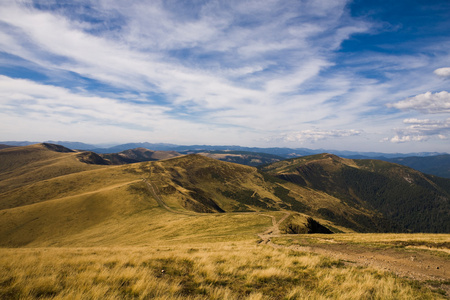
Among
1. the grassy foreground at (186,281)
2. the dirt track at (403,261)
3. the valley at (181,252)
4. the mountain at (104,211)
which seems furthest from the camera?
the mountain at (104,211)

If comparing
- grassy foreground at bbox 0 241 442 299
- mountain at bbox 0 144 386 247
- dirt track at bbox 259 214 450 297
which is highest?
grassy foreground at bbox 0 241 442 299

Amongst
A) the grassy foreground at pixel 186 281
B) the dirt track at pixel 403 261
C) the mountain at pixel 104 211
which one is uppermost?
the grassy foreground at pixel 186 281

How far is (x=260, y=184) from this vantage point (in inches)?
7864

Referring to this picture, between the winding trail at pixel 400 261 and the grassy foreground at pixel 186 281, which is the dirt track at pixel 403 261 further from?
the grassy foreground at pixel 186 281

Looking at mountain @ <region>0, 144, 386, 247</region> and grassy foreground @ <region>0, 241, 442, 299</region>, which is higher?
grassy foreground @ <region>0, 241, 442, 299</region>

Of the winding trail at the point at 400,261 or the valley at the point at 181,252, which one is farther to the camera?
the winding trail at the point at 400,261

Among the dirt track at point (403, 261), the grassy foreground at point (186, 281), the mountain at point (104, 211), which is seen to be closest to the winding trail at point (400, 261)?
the dirt track at point (403, 261)

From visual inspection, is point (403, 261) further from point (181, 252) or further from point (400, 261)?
point (181, 252)

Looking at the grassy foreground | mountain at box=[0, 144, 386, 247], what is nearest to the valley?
the grassy foreground

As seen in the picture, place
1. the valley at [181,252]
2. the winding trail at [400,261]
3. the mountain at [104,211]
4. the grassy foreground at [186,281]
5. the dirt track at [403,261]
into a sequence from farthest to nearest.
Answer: the mountain at [104,211] → the winding trail at [400,261] → the dirt track at [403,261] → the valley at [181,252] → the grassy foreground at [186,281]

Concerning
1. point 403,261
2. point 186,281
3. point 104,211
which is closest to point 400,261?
point 403,261

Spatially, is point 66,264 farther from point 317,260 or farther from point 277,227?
point 277,227

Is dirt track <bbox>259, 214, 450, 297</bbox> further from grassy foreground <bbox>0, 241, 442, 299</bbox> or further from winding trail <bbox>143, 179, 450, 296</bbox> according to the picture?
grassy foreground <bbox>0, 241, 442, 299</bbox>

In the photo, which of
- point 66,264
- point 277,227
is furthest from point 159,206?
point 66,264
